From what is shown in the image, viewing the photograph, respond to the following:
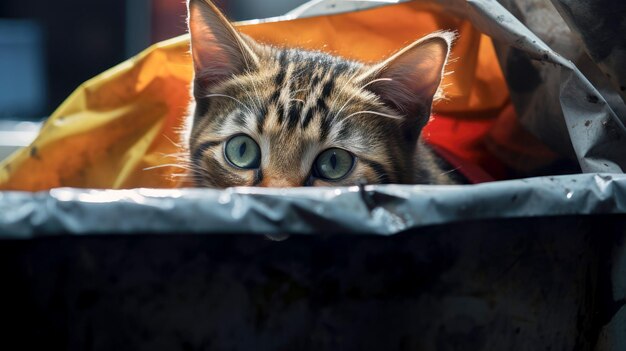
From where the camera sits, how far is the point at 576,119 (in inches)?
52.6

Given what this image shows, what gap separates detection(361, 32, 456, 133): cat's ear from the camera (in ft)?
4.49

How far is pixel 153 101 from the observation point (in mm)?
1807

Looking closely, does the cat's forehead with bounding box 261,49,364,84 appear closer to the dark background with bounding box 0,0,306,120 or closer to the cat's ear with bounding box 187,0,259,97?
the cat's ear with bounding box 187,0,259,97

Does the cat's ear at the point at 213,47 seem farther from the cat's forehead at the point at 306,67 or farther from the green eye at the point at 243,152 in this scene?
the green eye at the point at 243,152

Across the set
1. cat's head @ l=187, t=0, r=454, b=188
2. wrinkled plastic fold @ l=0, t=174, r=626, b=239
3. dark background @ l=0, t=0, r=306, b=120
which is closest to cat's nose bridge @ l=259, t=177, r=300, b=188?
cat's head @ l=187, t=0, r=454, b=188

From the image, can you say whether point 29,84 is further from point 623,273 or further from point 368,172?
point 623,273

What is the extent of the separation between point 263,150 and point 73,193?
0.67 metres

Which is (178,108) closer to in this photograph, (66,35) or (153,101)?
(153,101)

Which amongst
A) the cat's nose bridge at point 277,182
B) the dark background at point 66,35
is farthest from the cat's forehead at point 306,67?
the dark background at point 66,35

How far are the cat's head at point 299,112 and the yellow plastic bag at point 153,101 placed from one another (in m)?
0.19

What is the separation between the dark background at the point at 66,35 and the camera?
3.74 meters

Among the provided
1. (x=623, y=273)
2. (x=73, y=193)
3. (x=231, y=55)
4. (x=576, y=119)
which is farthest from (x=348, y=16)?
(x=73, y=193)

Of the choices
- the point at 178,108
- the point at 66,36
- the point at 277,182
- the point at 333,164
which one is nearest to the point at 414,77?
the point at 333,164

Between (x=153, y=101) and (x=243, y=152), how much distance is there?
46 cm
